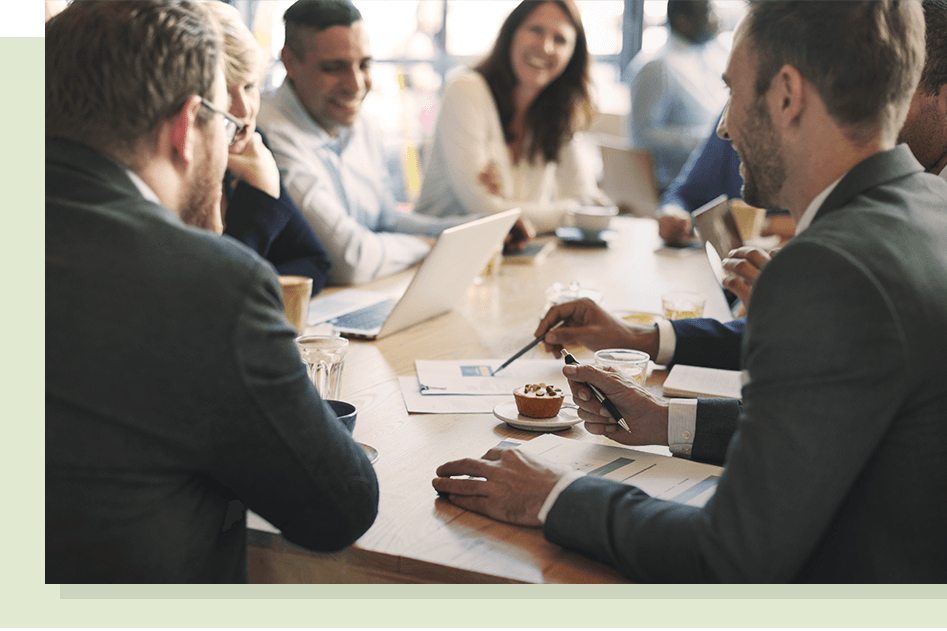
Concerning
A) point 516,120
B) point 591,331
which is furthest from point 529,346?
point 516,120

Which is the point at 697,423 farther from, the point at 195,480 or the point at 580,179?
the point at 580,179

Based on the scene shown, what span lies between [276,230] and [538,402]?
3.45 feet

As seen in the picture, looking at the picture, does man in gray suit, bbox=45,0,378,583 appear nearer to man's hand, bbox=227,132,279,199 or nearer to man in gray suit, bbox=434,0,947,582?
man in gray suit, bbox=434,0,947,582

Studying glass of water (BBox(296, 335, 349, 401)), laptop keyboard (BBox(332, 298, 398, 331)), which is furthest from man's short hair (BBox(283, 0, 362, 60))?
glass of water (BBox(296, 335, 349, 401))

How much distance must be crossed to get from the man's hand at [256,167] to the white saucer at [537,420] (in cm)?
102

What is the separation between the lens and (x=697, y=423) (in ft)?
4.04

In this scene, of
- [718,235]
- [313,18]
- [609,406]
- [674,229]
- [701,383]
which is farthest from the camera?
[674,229]

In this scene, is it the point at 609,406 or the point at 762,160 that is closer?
the point at 762,160

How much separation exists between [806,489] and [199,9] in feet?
2.58

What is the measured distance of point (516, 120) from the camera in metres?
3.59

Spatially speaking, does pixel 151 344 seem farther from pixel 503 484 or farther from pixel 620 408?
pixel 620 408

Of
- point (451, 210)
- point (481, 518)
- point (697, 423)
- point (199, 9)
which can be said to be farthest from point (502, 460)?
point (451, 210)

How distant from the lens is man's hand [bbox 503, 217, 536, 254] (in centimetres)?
298

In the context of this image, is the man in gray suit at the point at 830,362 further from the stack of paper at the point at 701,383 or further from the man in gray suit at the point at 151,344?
the stack of paper at the point at 701,383
